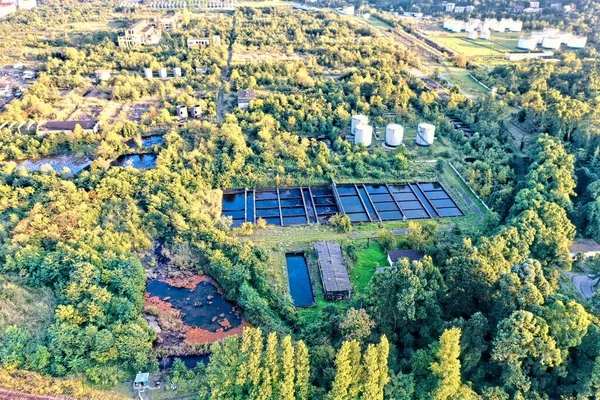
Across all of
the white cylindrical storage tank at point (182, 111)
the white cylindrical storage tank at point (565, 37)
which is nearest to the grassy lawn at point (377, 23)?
the white cylindrical storage tank at point (565, 37)

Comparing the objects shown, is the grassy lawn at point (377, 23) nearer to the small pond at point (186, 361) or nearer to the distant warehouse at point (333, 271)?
the distant warehouse at point (333, 271)

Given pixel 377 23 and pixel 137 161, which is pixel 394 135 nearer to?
pixel 137 161

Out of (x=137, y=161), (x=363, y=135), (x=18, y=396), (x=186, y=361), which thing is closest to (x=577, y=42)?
(x=363, y=135)

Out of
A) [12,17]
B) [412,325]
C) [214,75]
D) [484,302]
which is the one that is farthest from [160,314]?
[12,17]

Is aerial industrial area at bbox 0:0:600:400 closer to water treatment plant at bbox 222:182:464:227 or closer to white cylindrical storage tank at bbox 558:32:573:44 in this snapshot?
water treatment plant at bbox 222:182:464:227

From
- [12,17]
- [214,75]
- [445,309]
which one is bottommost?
[445,309]

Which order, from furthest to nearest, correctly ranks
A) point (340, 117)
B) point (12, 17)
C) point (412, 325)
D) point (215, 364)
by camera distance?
point (12, 17)
point (340, 117)
point (412, 325)
point (215, 364)

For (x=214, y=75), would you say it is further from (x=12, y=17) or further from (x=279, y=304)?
(x=12, y=17)
